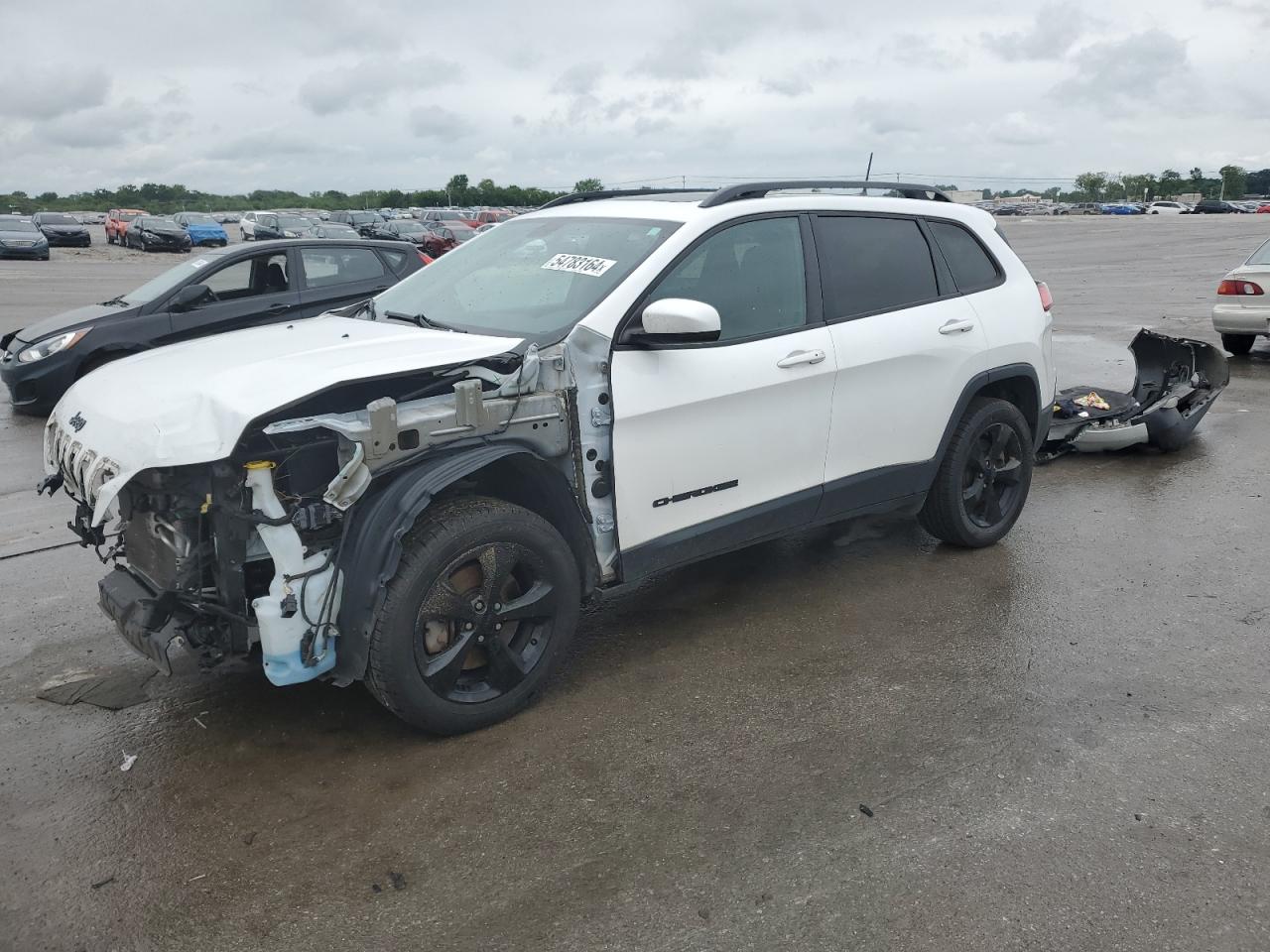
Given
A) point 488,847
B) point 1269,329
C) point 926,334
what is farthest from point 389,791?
point 1269,329

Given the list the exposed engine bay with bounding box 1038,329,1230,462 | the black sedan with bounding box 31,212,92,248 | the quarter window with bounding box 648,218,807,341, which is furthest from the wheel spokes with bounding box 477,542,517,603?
the black sedan with bounding box 31,212,92,248

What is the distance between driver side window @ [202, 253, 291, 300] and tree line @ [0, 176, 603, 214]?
259ft

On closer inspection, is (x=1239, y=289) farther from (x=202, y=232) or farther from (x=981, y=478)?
(x=202, y=232)

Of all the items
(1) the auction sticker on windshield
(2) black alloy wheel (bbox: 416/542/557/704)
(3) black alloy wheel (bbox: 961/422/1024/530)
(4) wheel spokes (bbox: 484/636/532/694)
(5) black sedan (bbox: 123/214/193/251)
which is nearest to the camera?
(2) black alloy wheel (bbox: 416/542/557/704)

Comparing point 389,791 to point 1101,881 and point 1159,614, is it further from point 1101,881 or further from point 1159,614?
point 1159,614

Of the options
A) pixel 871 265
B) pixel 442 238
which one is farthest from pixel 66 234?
pixel 871 265

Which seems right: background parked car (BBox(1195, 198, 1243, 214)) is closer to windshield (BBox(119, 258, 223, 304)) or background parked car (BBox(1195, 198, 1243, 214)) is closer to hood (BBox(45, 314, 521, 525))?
windshield (BBox(119, 258, 223, 304))

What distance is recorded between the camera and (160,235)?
3522 cm

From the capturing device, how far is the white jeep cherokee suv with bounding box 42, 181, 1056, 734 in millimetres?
3324

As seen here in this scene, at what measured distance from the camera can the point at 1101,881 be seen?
114 inches

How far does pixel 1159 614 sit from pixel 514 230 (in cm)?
352

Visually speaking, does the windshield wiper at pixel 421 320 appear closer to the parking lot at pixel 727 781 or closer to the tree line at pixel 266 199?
the parking lot at pixel 727 781

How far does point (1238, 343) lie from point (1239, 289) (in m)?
Result: 0.83

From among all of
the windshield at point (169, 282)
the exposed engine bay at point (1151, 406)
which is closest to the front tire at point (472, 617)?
the exposed engine bay at point (1151, 406)
